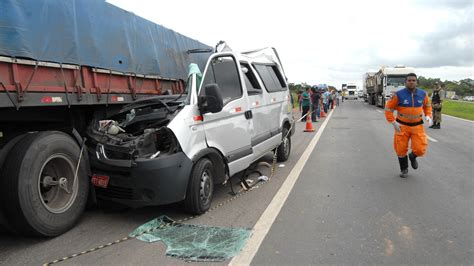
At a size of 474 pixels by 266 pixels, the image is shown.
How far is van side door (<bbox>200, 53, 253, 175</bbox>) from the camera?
210 inches

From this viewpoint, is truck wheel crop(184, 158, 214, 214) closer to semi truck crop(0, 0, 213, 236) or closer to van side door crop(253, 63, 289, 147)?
semi truck crop(0, 0, 213, 236)

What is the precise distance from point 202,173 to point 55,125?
1.86m

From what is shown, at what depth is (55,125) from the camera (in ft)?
15.8

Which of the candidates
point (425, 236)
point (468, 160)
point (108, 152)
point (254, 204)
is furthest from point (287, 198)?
point (468, 160)

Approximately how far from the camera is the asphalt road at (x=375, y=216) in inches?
151

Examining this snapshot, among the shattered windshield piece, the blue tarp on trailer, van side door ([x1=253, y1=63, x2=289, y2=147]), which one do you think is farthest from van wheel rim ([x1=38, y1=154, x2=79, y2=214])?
van side door ([x1=253, y1=63, x2=289, y2=147])

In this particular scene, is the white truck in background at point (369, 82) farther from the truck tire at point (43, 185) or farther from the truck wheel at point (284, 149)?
the truck tire at point (43, 185)

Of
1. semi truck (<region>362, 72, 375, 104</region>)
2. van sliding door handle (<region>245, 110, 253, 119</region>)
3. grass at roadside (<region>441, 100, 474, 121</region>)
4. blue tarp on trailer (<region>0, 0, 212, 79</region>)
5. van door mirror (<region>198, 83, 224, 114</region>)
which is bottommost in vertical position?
grass at roadside (<region>441, 100, 474, 121</region>)

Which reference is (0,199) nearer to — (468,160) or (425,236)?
(425,236)

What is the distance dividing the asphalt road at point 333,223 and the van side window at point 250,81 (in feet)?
5.13

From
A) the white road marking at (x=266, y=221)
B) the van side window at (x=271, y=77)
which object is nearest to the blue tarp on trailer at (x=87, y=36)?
the van side window at (x=271, y=77)

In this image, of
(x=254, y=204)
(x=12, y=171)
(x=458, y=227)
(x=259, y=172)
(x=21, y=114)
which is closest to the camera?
(x=12, y=171)

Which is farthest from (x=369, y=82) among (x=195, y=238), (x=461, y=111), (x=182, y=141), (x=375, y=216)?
(x=195, y=238)

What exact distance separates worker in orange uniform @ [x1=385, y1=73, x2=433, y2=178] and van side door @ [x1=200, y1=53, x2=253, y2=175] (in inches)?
109
